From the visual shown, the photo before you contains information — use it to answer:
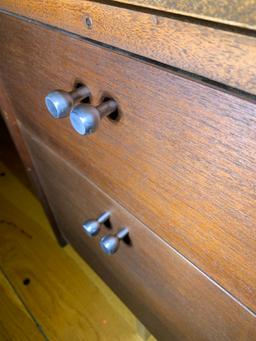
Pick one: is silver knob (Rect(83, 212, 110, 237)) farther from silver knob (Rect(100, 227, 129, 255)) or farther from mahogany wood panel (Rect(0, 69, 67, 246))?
mahogany wood panel (Rect(0, 69, 67, 246))

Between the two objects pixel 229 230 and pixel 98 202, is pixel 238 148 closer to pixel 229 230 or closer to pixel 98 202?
pixel 229 230

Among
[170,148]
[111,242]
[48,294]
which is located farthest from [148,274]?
[48,294]

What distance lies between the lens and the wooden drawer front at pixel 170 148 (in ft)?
0.63

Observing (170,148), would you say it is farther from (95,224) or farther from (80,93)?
(95,224)

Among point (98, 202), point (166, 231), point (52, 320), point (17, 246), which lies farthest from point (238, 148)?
point (17, 246)

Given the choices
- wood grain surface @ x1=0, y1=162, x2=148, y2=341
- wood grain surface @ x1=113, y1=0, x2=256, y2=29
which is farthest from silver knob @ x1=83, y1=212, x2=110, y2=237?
wood grain surface @ x1=0, y1=162, x2=148, y2=341

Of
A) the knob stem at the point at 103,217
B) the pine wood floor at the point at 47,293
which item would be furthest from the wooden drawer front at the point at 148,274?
the pine wood floor at the point at 47,293

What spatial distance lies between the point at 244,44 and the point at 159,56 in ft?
0.19

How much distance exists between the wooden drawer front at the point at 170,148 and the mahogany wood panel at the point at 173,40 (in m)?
0.01

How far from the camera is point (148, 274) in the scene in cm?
43

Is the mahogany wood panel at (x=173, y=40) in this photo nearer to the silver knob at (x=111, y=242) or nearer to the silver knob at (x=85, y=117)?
the silver knob at (x=85, y=117)

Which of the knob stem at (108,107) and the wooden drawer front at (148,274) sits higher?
the knob stem at (108,107)

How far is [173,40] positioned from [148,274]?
0.33 metres

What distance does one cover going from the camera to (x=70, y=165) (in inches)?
17.4
